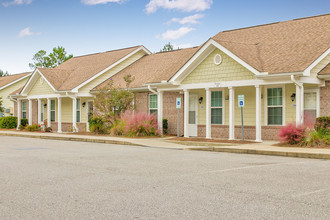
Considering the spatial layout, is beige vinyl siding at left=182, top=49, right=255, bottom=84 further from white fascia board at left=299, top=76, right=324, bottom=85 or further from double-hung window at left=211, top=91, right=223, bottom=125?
white fascia board at left=299, top=76, right=324, bottom=85

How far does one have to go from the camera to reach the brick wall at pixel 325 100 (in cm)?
1763

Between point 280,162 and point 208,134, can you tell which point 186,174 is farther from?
point 208,134

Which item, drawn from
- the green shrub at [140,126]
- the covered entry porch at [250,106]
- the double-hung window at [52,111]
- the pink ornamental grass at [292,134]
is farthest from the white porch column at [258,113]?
the double-hung window at [52,111]

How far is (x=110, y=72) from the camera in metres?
29.6

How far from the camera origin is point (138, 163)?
11.8 m

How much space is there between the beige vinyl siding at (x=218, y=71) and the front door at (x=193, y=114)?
6.63 feet

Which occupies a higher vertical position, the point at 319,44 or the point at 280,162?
the point at 319,44

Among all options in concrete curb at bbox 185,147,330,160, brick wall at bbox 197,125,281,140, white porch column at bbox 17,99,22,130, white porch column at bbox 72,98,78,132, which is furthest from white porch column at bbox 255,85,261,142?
white porch column at bbox 17,99,22,130

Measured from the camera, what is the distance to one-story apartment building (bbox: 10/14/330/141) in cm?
1780

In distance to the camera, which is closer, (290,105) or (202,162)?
(202,162)

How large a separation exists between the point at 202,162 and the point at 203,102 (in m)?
11.0

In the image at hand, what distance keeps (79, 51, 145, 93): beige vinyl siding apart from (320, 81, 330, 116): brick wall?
16.1m

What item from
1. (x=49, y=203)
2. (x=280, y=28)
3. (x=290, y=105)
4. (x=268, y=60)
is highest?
(x=280, y=28)

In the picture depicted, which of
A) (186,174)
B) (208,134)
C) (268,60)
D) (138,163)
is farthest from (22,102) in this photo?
(186,174)
